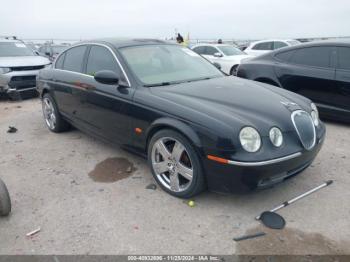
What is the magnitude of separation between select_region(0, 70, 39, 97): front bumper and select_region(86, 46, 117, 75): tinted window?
4422 mm

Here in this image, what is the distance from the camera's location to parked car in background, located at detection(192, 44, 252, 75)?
11680mm

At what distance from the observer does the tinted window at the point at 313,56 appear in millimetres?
5883

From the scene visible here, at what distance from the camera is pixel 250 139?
3.04 metres

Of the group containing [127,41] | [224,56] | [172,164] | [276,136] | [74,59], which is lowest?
[172,164]

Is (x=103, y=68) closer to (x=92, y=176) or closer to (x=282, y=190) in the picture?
(x=92, y=176)

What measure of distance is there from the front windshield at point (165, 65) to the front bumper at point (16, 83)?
17.0 ft

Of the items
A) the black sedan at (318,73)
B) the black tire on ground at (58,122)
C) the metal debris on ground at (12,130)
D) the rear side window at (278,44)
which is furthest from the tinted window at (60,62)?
the rear side window at (278,44)

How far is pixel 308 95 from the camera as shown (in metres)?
5.93

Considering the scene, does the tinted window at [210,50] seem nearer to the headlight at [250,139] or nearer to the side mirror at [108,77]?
the side mirror at [108,77]

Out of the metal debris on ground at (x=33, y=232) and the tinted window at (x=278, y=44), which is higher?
the tinted window at (x=278, y=44)

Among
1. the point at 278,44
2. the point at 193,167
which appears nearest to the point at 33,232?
the point at 193,167

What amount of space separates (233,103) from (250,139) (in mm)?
568

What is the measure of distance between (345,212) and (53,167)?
3.49 metres

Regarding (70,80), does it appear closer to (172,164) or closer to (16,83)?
(172,164)
